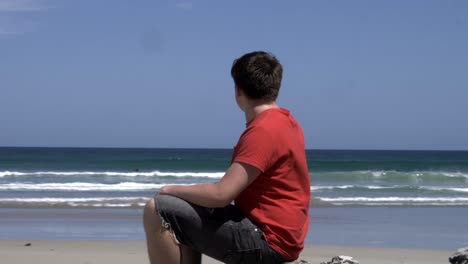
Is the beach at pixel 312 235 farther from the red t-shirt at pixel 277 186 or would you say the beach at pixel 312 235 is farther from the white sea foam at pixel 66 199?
the red t-shirt at pixel 277 186

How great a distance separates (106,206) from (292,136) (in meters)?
12.8

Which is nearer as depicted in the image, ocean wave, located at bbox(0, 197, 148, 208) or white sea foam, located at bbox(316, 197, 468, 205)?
ocean wave, located at bbox(0, 197, 148, 208)

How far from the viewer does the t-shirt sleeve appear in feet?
11.1

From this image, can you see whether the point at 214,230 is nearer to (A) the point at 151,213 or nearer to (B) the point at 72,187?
(A) the point at 151,213

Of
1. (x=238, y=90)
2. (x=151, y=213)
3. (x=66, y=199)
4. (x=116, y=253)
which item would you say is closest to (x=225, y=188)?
(x=151, y=213)

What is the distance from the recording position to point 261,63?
135 inches

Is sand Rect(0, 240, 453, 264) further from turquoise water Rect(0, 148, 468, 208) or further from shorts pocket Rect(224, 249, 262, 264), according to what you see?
turquoise water Rect(0, 148, 468, 208)

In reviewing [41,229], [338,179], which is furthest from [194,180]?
[41,229]

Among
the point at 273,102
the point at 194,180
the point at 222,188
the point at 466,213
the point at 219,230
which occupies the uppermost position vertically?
the point at 273,102

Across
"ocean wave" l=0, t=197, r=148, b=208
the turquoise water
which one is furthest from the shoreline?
the turquoise water

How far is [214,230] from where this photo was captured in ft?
11.4

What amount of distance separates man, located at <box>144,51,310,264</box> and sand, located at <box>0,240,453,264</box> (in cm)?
367

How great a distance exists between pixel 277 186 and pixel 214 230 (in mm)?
349

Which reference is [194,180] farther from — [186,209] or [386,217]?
[186,209]
